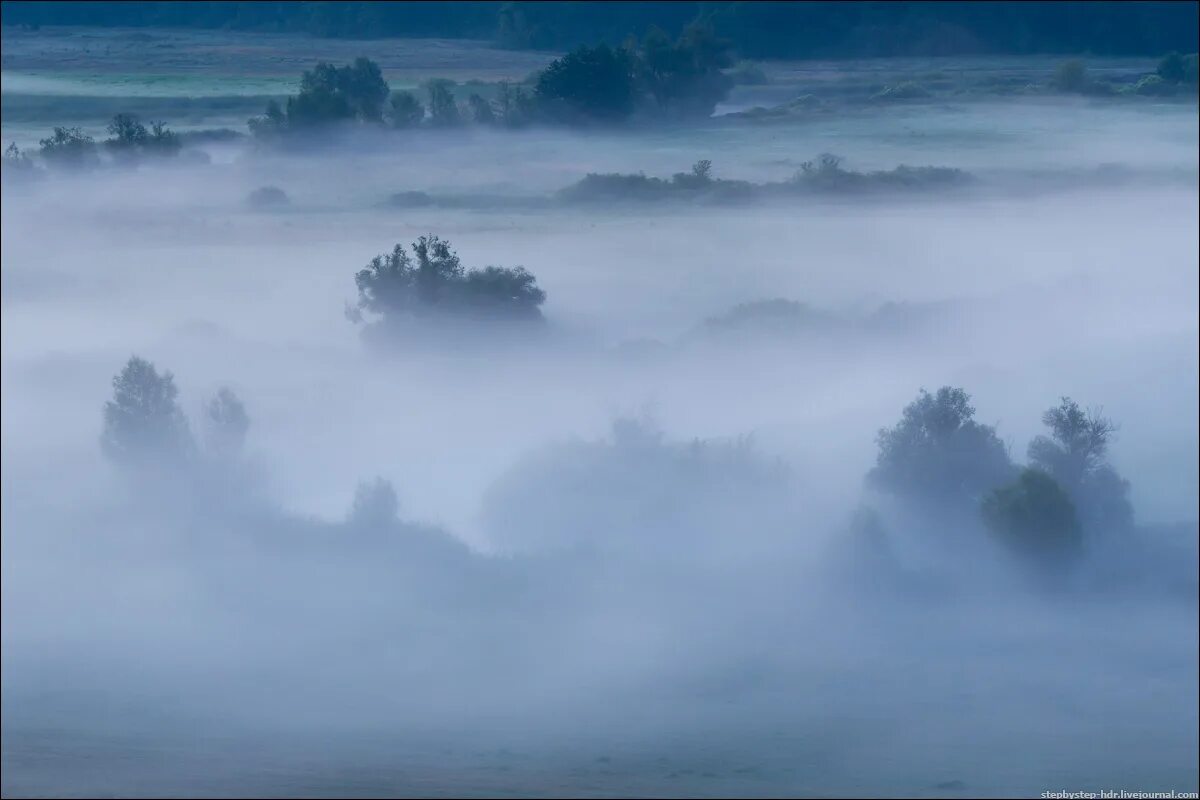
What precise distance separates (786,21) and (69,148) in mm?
7785

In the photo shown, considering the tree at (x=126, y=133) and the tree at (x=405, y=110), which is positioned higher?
the tree at (x=405, y=110)

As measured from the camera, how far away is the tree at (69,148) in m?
14.3

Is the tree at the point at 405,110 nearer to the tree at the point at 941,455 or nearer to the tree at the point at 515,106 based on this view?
the tree at the point at 515,106

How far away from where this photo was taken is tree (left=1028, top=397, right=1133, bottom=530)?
13.1m

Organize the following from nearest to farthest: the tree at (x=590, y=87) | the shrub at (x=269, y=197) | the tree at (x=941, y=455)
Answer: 1. the tree at (x=941, y=455)
2. the tree at (x=590, y=87)
3. the shrub at (x=269, y=197)

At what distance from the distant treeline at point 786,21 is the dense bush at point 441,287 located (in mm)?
2585

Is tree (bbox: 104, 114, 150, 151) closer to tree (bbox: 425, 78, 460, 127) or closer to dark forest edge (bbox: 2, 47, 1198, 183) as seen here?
dark forest edge (bbox: 2, 47, 1198, 183)

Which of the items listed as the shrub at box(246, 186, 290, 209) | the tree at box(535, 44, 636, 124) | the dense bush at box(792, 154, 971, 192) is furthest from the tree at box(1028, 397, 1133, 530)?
the shrub at box(246, 186, 290, 209)

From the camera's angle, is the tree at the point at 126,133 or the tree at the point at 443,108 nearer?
the tree at the point at 126,133

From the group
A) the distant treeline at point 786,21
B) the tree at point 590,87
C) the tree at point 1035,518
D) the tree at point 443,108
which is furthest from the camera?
the distant treeline at point 786,21

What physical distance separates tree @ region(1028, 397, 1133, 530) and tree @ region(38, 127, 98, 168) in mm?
10018

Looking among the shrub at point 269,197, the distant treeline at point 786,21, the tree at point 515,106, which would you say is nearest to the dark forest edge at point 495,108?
the tree at point 515,106

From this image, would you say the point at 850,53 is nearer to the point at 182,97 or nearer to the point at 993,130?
the point at 993,130

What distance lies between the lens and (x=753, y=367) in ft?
50.6
